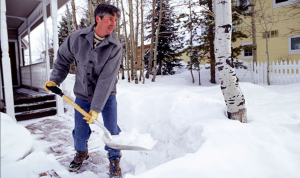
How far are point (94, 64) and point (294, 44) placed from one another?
52.4ft

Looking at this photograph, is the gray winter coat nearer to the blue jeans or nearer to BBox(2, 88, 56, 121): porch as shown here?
the blue jeans

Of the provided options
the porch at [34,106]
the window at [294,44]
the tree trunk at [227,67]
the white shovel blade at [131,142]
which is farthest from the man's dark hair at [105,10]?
the window at [294,44]

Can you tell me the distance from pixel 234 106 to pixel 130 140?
211 cm

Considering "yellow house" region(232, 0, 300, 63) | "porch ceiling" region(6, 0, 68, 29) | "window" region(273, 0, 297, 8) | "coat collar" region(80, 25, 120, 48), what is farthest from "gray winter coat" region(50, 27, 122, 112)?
"window" region(273, 0, 297, 8)

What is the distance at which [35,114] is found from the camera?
18.1 feet

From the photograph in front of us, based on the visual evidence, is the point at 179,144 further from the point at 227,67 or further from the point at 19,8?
the point at 19,8

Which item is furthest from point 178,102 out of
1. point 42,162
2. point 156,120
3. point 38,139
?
point 42,162

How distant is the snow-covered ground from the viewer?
116 centimetres

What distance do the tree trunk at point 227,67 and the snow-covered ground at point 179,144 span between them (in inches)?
8.2

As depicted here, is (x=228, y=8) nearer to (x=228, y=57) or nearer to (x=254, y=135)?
(x=228, y=57)

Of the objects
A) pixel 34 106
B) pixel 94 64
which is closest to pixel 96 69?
pixel 94 64

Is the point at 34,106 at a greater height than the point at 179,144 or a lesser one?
greater

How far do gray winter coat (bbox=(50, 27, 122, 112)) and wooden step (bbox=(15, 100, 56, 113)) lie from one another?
3.79 m

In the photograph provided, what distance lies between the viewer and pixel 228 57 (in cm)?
337
